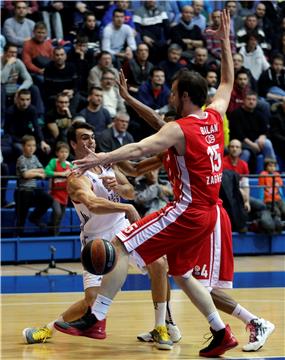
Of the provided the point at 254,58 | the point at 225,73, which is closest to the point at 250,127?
the point at 254,58

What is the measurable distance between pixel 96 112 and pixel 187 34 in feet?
12.3

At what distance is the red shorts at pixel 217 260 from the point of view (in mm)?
7055

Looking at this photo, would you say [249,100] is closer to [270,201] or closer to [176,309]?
[270,201]

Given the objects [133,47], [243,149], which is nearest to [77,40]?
[133,47]

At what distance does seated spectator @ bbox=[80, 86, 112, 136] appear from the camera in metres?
14.0

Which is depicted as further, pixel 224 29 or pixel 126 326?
pixel 126 326

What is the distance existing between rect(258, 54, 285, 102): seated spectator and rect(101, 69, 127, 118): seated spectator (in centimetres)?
327

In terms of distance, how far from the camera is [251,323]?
7.22 m

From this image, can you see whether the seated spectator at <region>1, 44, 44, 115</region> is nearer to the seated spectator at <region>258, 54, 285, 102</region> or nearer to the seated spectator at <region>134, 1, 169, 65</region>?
the seated spectator at <region>134, 1, 169, 65</region>

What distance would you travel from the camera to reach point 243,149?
15102mm

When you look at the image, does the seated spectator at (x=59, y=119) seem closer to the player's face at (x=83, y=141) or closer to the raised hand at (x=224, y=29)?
the player's face at (x=83, y=141)

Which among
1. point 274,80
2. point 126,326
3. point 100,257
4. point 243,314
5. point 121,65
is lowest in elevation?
point 126,326

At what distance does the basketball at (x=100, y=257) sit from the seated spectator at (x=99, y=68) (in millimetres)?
8576

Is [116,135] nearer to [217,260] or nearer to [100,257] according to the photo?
[217,260]
